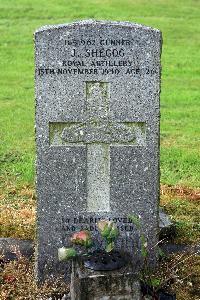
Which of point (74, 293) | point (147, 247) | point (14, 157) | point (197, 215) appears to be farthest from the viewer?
point (14, 157)

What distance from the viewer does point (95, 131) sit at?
670 centimetres

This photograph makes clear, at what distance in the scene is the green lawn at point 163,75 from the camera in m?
11.7

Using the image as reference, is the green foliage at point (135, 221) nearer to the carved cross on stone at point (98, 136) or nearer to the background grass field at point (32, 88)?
the carved cross on stone at point (98, 136)

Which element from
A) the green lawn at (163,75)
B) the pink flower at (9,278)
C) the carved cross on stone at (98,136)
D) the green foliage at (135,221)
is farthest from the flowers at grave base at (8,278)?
the green lawn at (163,75)

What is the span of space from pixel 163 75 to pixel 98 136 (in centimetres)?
1413

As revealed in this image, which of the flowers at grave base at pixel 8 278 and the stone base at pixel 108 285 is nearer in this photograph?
the stone base at pixel 108 285

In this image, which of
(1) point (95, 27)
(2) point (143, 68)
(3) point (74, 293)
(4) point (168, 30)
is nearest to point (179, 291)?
(3) point (74, 293)

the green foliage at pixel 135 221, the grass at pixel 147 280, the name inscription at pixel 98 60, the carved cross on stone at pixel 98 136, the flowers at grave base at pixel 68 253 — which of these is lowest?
the grass at pixel 147 280

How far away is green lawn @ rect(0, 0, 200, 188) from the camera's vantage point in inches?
460

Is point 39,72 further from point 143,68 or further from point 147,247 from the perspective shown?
point 147,247

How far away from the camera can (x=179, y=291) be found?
6.73m

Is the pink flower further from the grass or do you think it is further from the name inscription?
the name inscription

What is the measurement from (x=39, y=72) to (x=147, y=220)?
5.58 ft

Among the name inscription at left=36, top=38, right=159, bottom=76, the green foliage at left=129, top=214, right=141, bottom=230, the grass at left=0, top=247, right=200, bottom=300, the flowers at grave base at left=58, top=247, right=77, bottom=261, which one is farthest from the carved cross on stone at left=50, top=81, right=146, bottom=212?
the flowers at grave base at left=58, top=247, right=77, bottom=261
